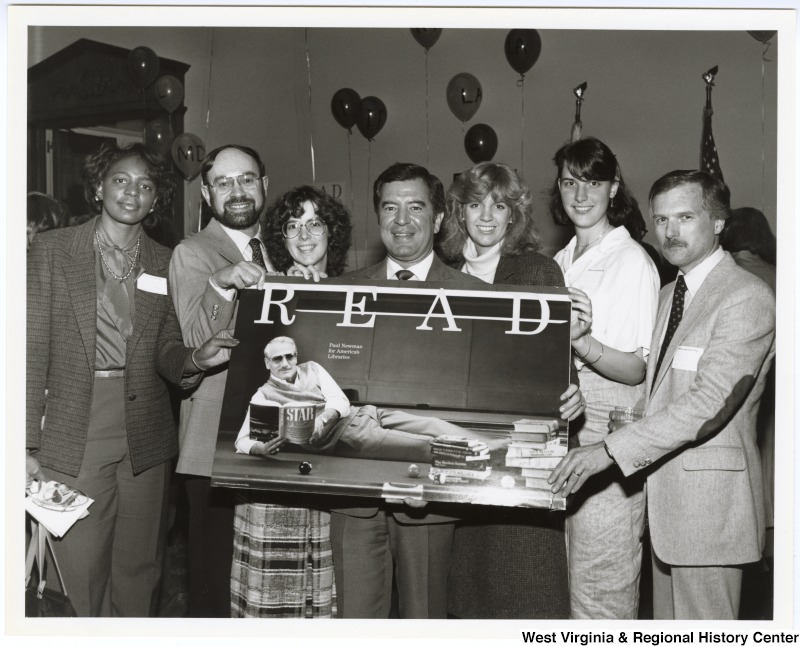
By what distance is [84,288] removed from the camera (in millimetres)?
2654

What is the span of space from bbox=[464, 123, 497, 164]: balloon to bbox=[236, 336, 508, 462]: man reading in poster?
3.72 m

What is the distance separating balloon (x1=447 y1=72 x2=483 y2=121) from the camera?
18.7 ft

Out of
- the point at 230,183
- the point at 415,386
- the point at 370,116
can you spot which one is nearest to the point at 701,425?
the point at 415,386

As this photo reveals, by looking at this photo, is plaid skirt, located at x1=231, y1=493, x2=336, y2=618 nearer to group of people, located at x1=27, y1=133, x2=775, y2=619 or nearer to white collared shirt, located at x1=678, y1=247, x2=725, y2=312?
group of people, located at x1=27, y1=133, x2=775, y2=619

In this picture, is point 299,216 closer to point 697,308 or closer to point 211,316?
point 211,316

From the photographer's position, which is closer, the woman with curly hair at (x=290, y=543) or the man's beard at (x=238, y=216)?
the woman with curly hair at (x=290, y=543)

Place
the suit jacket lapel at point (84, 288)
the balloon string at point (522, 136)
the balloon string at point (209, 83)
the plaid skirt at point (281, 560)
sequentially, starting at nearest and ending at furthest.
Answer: the plaid skirt at point (281, 560), the suit jacket lapel at point (84, 288), the balloon string at point (522, 136), the balloon string at point (209, 83)

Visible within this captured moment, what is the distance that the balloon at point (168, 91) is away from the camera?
221 inches

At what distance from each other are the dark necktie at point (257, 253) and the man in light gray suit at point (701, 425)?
1.27 m

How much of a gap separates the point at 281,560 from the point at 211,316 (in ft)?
2.80

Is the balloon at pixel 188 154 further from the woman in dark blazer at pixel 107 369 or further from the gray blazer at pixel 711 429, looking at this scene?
the gray blazer at pixel 711 429

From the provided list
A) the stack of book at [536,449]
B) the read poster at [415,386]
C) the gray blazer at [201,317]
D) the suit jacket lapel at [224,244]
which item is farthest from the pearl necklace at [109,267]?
the stack of book at [536,449]

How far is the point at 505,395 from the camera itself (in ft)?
7.76

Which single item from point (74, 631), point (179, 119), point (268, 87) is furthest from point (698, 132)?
point (74, 631)
